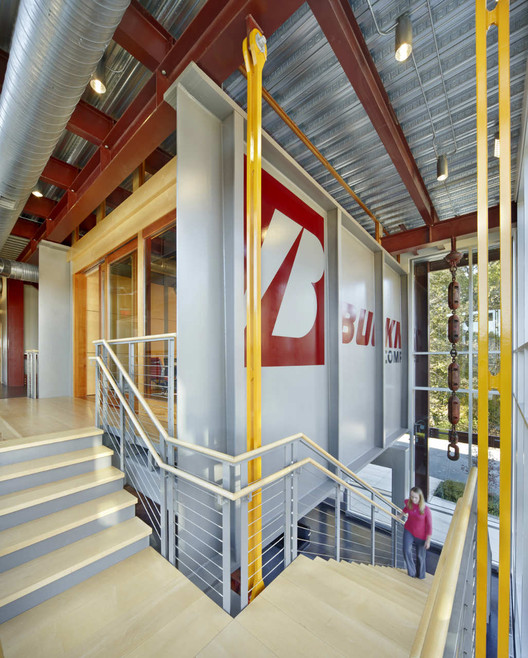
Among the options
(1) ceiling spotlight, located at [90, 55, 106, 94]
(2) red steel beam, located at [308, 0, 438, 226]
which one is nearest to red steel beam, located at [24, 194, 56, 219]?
(1) ceiling spotlight, located at [90, 55, 106, 94]

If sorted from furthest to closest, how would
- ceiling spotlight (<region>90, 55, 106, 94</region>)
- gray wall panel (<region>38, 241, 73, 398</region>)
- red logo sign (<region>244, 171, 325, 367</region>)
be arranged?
gray wall panel (<region>38, 241, 73, 398</region>), red logo sign (<region>244, 171, 325, 367</region>), ceiling spotlight (<region>90, 55, 106, 94</region>)

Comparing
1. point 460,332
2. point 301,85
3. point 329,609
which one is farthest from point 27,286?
point 460,332

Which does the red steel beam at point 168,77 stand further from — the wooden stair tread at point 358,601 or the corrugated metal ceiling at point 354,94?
the wooden stair tread at point 358,601

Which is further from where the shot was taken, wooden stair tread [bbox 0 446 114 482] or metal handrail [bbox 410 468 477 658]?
wooden stair tread [bbox 0 446 114 482]

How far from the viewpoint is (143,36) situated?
7.74 ft

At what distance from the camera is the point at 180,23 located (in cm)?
257

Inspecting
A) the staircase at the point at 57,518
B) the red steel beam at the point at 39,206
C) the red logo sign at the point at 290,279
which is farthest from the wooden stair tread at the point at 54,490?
the red steel beam at the point at 39,206

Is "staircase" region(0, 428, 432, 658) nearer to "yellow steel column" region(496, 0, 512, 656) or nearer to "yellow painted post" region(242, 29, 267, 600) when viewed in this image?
"yellow painted post" region(242, 29, 267, 600)

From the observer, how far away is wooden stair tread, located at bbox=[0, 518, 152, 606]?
176 cm

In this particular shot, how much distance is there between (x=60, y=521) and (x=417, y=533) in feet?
13.1

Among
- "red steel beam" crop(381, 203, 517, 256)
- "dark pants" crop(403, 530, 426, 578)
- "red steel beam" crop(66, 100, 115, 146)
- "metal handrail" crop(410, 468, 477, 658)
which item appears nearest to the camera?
"metal handrail" crop(410, 468, 477, 658)

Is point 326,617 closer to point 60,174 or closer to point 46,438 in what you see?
point 46,438

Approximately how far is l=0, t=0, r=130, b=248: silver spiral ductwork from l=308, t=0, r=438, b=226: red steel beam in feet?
4.77

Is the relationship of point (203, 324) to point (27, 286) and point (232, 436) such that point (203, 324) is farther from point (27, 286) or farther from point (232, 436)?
point (27, 286)
